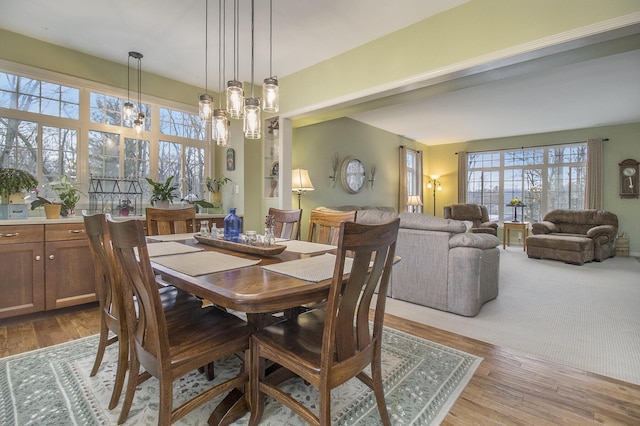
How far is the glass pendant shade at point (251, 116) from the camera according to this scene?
78.9 inches

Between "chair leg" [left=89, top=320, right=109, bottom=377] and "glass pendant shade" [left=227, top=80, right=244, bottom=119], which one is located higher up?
"glass pendant shade" [left=227, top=80, right=244, bottom=119]

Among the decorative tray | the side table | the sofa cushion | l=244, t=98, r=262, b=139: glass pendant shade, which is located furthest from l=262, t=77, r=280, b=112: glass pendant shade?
the side table

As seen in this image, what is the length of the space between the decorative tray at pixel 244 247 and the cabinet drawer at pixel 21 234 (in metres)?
1.74

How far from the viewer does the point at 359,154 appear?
6520 millimetres

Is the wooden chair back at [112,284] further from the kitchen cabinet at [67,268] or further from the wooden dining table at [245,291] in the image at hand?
the kitchen cabinet at [67,268]

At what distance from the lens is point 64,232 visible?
9.63ft

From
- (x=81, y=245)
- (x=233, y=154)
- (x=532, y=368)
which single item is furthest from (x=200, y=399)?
(x=233, y=154)

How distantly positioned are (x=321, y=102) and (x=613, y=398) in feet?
11.6

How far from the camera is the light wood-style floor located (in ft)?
5.16

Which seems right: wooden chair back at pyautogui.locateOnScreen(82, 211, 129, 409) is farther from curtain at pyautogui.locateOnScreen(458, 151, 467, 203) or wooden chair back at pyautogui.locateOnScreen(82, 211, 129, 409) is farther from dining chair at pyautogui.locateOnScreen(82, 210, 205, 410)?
curtain at pyautogui.locateOnScreen(458, 151, 467, 203)

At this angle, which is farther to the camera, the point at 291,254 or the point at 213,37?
the point at 213,37

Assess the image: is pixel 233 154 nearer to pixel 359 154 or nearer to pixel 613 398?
pixel 359 154

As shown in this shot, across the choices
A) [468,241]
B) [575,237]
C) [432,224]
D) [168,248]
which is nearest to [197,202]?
[168,248]

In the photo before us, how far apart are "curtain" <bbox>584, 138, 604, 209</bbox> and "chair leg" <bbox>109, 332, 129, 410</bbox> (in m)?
8.65
